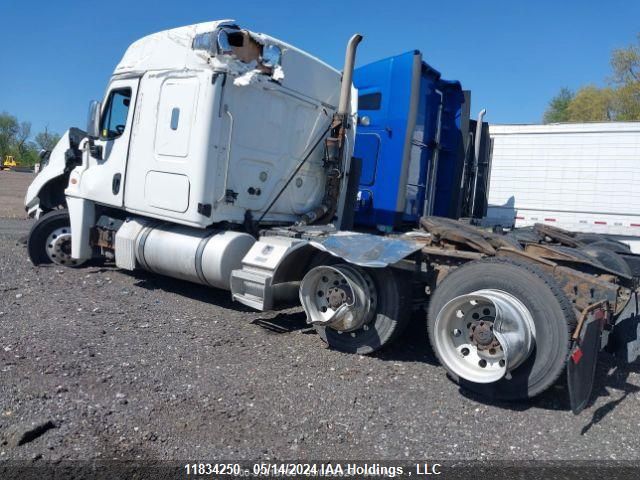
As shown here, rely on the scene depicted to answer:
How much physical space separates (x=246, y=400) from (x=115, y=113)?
15.8 feet

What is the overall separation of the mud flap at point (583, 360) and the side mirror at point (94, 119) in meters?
6.22

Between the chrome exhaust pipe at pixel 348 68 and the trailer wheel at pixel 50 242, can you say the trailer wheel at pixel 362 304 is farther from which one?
the trailer wheel at pixel 50 242

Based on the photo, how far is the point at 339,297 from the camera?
486cm

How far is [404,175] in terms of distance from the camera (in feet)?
23.2

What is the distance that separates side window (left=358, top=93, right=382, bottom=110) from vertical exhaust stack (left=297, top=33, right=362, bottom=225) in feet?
1.79

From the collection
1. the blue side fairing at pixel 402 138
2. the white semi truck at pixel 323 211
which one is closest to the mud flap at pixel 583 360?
the white semi truck at pixel 323 211

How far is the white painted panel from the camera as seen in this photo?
6.21 metres

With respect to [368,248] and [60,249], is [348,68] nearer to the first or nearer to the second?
[368,248]

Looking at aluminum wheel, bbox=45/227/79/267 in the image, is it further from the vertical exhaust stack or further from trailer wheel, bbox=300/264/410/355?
trailer wheel, bbox=300/264/410/355

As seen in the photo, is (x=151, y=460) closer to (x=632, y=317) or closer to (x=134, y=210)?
(x=632, y=317)

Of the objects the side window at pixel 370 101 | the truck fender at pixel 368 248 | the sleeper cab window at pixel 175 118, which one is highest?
the side window at pixel 370 101

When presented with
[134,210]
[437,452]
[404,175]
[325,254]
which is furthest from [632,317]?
[134,210]

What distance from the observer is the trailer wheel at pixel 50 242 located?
7.89 meters

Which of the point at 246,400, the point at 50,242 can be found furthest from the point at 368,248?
the point at 50,242
